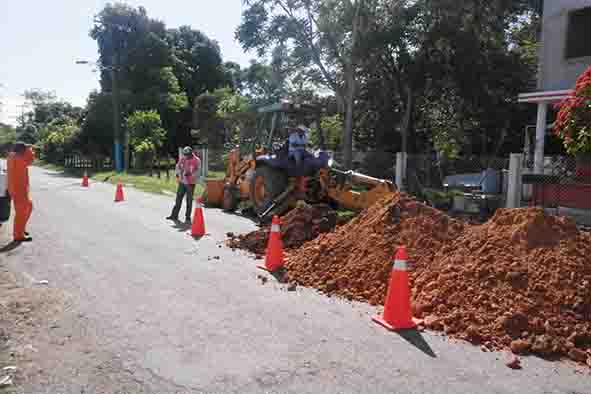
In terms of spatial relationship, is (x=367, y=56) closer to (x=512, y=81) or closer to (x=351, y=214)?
(x=512, y=81)

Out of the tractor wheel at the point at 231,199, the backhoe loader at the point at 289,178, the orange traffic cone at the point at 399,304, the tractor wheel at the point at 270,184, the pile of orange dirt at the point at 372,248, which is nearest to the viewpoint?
the orange traffic cone at the point at 399,304

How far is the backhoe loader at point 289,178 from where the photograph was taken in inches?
411

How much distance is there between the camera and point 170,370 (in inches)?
155

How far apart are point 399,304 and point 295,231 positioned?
366 centimetres

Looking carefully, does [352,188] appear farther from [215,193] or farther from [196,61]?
[196,61]

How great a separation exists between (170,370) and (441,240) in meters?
3.72

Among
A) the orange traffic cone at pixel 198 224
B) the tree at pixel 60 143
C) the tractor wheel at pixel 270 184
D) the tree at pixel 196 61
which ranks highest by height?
the tree at pixel 196 61

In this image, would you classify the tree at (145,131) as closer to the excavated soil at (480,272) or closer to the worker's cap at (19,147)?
the worker's cap at (19,147)

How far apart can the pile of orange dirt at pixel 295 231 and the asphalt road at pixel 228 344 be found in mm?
972

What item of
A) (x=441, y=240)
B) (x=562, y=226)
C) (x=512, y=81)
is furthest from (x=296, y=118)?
(x=512, y=81)

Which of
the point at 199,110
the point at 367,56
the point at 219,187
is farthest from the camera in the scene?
the point at 199,110

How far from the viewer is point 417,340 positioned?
461 centimetres

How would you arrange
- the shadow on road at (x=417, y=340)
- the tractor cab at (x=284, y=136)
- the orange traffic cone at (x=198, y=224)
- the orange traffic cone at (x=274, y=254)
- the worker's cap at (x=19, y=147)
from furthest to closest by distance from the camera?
the tractor cab at (x=284, y=136)
the orange traffic cone at (x=198, y=224)
the worker's cap at (x=19, y=147)
the orange traffic cone at (x=274, y=254)
the shadow on road at (x=417, y=340)

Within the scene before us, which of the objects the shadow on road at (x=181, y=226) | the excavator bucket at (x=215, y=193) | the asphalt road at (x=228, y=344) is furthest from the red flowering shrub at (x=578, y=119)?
the excavator bucket at (x=215, y=193)
